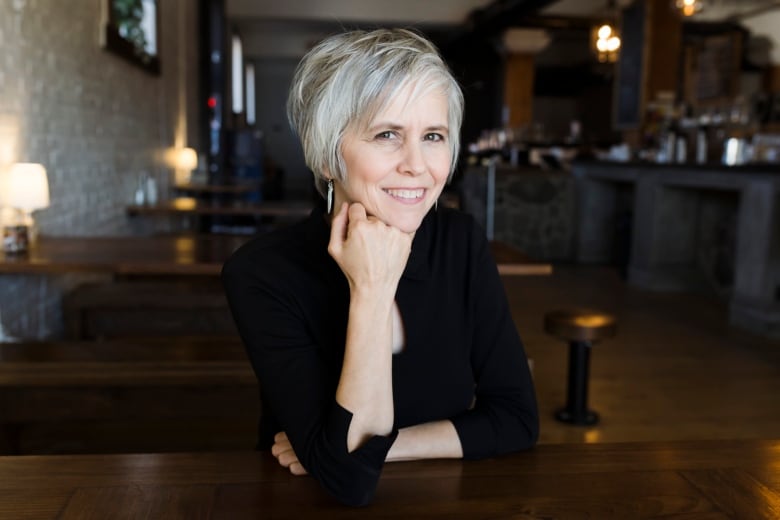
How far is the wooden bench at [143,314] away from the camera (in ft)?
10.4

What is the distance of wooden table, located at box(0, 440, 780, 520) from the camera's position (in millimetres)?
872

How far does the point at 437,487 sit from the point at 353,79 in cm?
60

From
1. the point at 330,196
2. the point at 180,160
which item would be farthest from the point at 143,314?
the point at 180,160

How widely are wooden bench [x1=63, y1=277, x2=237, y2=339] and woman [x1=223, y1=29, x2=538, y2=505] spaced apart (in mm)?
1973

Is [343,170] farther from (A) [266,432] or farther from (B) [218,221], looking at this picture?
(B) [218,221]

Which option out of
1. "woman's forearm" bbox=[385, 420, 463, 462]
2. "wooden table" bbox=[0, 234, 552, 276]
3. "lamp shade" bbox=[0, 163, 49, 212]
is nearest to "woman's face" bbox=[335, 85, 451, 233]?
"woman's forearm" bbox=[385, 420, 463, 462]

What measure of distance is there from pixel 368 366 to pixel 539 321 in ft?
13.2

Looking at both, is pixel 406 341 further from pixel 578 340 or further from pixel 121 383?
pixel 578 340

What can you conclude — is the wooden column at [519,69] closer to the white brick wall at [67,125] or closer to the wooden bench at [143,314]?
the white brick wall at [67,125]

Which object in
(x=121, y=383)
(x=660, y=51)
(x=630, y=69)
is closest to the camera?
(x=121, y=383)

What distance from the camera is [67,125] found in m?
4.12

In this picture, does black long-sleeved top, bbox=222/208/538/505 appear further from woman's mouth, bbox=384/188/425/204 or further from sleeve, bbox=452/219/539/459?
woman's mouth, bbox=384/188/425/204

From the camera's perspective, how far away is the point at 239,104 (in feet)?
48.6

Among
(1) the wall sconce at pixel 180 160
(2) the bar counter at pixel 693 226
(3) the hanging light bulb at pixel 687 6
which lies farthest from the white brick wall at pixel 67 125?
(3) the hanging light bulb at pixel 687 6
